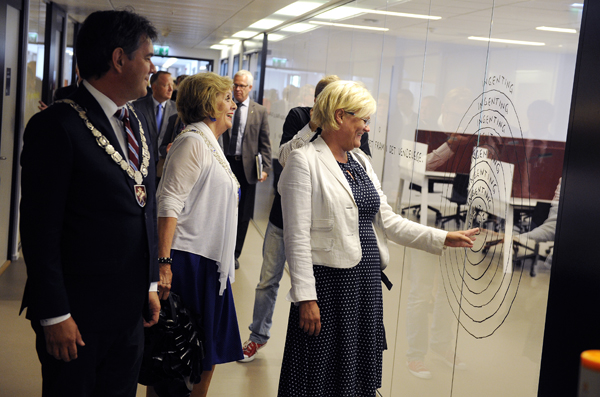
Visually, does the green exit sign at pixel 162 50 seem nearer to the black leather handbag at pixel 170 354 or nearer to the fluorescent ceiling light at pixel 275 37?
the fluorescent ceiling light at pixel 275 37

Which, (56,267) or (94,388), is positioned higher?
(56,267)

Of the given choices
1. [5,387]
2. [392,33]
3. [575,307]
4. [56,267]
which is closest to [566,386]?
[575,307]

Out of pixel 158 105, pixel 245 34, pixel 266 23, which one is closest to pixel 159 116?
pixel 158 105

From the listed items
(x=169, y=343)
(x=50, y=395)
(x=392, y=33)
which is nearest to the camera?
(x=50, y=395)

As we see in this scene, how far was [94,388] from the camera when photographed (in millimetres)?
1865

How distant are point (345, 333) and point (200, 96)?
4.28ft

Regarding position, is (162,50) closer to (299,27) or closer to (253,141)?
(299,27)

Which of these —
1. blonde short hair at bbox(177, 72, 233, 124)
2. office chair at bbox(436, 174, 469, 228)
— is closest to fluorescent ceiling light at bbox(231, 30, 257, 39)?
blonde short hair at bbox(177, 72, 233, 124)

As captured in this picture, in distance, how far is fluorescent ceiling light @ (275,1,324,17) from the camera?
6.07 meters

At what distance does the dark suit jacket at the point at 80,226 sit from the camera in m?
1.57

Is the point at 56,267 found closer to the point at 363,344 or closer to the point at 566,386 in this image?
the point at 363,344

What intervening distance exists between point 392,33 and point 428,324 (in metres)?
1.89

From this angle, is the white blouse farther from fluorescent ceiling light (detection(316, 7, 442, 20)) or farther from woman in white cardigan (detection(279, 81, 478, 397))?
fluorescent ceiling light (detection(316, 7, 442, 20))

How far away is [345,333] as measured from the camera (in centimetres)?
230
